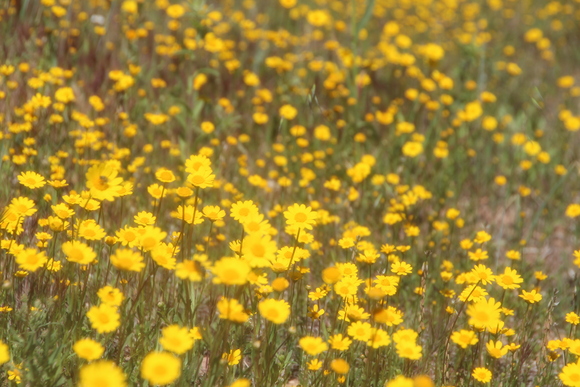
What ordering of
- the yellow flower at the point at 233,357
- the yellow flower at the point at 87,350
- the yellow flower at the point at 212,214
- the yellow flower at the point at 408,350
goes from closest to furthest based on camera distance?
the yellow flower at the point at 87,350 → the yellow flower at the point at 408,350 → the yellow flower at the point at 233,357 → the yellow flower at the point at 212,214

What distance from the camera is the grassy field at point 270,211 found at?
1.98 meters

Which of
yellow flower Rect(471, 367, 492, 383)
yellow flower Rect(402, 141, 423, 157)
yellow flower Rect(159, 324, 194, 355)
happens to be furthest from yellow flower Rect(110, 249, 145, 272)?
yellow flower Rect(402, 141, 423, 157)

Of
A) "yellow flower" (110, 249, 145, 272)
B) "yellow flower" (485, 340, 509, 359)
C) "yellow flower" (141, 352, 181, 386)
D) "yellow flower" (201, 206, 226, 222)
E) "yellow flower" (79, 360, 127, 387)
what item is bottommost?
"yellow flower" (79, 360, 127, 387)

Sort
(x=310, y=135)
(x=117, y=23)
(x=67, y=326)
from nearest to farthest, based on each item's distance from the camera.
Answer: (x=67, y=326) < (x=310, y=135) < (x=117, y=23)

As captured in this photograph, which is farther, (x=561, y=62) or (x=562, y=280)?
(x=561, y=62)

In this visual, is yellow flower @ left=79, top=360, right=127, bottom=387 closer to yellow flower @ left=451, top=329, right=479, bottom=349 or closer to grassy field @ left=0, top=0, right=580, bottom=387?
grassy field @ left=0, top=0, right=580, bottom=387

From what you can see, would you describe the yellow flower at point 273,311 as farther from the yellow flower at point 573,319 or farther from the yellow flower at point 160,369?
the yellow flower at point 573,319

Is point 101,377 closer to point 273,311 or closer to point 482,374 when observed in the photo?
point 273,311

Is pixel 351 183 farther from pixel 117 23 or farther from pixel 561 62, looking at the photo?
pixel 561 62

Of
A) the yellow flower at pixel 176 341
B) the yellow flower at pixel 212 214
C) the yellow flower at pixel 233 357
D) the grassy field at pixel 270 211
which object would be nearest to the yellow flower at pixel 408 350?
the grassy field at pixel 270 211

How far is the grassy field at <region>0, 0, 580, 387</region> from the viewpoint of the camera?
1976mm

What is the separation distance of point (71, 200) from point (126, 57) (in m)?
2.66

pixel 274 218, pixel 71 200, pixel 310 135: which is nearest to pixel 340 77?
pixel 310 135

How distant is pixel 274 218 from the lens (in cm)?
349
